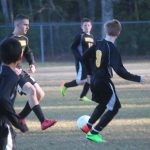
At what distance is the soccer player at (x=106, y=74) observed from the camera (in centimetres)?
762

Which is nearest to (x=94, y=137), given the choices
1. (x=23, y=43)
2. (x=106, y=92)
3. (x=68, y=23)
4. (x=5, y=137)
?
(x=106, y=92)

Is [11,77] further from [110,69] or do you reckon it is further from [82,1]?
[82,1]

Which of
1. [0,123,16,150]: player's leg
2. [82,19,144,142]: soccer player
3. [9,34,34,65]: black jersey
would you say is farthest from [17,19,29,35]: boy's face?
[0,123,16,150]: player's leg

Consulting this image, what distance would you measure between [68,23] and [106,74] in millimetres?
24008

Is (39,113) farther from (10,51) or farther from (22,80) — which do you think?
(10,51)

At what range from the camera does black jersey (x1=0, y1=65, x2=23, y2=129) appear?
5234mm

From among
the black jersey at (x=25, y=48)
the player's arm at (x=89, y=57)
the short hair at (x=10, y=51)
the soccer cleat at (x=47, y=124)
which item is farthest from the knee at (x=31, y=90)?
the short hair at (x=10, y=51)

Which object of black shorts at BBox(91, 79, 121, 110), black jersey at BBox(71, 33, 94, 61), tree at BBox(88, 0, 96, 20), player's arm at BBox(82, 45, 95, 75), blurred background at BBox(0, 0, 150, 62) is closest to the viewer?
black shorts at BBox(91, 79, 121, 110)

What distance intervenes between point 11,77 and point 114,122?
4.25 metres

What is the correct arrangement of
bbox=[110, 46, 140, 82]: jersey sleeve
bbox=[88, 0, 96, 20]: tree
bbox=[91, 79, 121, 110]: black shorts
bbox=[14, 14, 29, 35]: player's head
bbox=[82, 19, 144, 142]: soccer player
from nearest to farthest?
1. bbox=[110, 46, 140, 82]: jersey sleeve
2. bbox=[82, 19, 144, 142]: soccer player
3. bbox=[91, 79, 121, 110]: black shorts
4. bbox=[14, 14, 29, 35]: player's head
5. bbox=[88, 0, 96, 20]: tree

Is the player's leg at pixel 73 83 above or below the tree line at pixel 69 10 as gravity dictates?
above

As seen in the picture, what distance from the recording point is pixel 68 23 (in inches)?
1246

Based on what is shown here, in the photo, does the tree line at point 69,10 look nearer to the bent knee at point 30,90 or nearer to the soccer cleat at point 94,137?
the bent knee at point 30,90

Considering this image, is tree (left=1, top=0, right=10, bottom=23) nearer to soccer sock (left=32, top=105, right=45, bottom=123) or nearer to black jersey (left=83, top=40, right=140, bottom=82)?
soccer sock (left=32, top=105, right=45, bottom=123)
